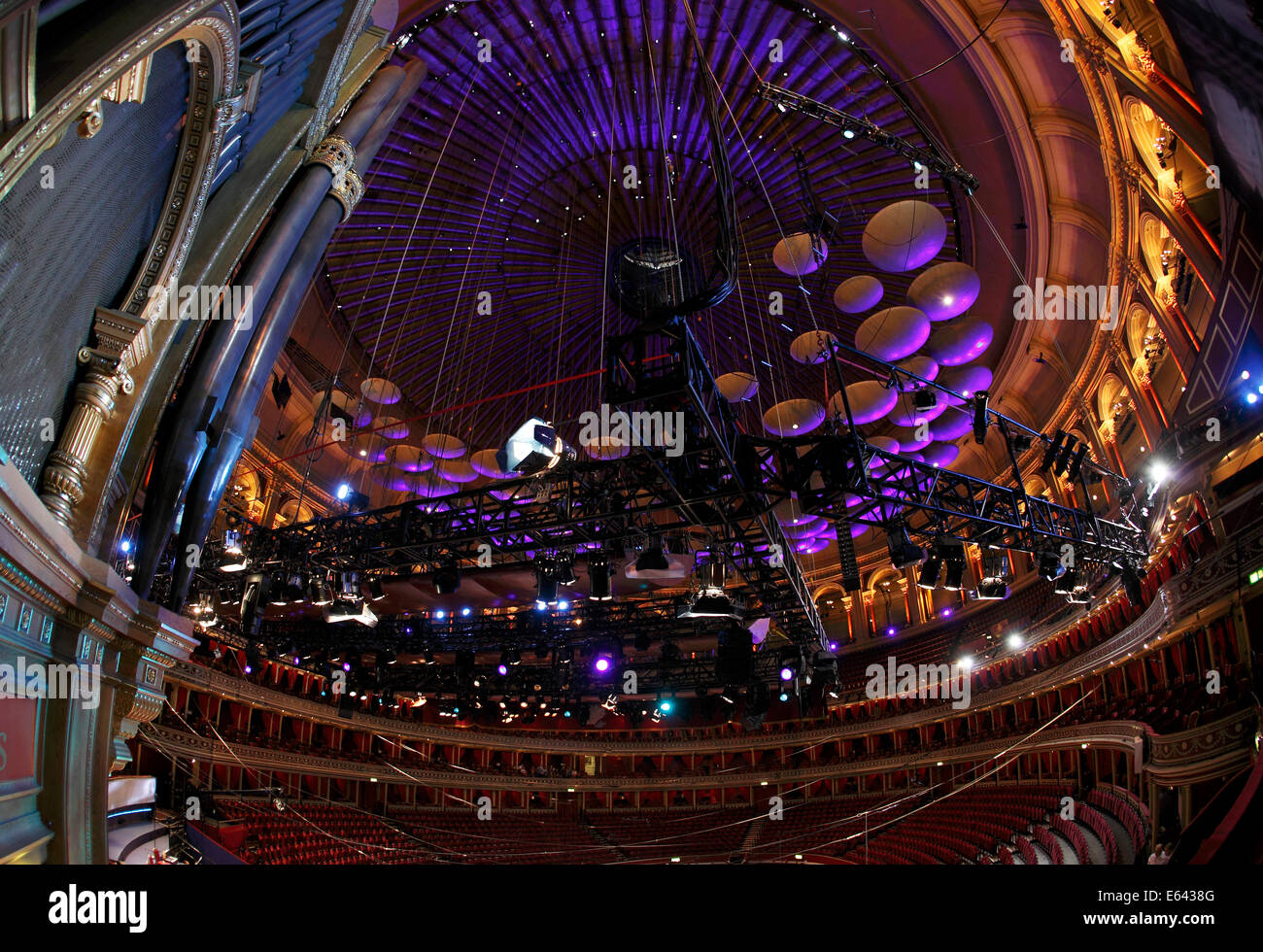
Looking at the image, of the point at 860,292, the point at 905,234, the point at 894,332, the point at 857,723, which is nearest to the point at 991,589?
the point at 894,332

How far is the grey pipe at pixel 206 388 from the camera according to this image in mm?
5371

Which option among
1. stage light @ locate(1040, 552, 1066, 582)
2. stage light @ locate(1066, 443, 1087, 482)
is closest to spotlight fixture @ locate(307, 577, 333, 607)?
stage light @ locate(1040, 552, 1066, 582)

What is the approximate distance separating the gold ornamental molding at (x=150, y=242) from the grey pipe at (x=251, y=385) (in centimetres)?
125

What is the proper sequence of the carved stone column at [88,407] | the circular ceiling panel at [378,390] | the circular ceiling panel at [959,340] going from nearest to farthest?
1. the carved stone column at [88,407]
2. the circular ceiling panel at [959,340]
3. the circular ceiling panel at [378,390]

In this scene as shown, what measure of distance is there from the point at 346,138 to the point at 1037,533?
1193cm

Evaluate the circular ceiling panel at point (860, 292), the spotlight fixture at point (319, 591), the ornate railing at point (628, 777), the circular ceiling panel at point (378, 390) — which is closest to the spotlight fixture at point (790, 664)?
the ornate railing at point (628, 777)

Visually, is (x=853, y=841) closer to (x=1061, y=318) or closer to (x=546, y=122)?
(x=1061, y=318)

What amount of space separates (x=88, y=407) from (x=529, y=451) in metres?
5.26

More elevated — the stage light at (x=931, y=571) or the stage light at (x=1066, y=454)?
the stage light at (x=1066, y=454)

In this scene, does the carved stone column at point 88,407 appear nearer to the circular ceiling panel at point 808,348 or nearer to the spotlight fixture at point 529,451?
the spotlight fixture at point 529,451

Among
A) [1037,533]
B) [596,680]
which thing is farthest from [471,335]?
[1037,533]

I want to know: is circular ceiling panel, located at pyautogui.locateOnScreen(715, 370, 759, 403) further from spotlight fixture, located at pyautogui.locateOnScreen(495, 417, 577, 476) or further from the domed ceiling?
spotlight fixture, located at pyautogui.locateOnScreen(495, 417, 577, 476)

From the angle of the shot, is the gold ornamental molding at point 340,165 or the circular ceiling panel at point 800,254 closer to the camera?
the gold ornamental molding at point 340,165

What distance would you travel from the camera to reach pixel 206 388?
5.84 m
